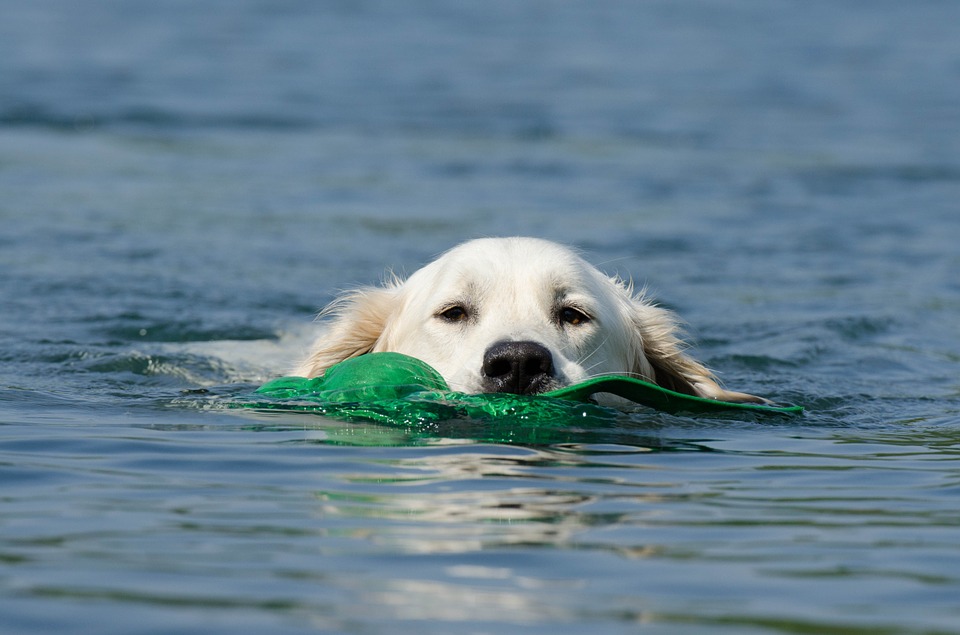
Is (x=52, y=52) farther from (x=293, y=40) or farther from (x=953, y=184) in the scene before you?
(x=953, y=184)

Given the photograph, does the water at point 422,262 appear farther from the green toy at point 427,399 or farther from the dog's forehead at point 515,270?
the dog's forehead at point 515,270

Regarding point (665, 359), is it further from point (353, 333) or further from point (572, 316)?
point (353, 333)

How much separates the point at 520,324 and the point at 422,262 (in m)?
5.98

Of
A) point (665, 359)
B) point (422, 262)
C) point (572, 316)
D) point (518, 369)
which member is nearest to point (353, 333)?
point (572, 316)

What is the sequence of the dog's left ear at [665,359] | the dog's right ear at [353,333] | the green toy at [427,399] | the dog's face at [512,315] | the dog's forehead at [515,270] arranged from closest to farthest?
the green toy at [427,399] → the dog's face at [512,315] → the dog's forehead at [515,270] → the dog's left ear at [665,359] → the dog's right ear at [353,333]

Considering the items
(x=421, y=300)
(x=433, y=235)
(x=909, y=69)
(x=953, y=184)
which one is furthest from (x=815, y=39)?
(x=421, y=300)

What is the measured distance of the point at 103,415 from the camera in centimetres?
625

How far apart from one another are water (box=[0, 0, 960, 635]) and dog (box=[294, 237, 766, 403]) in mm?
318

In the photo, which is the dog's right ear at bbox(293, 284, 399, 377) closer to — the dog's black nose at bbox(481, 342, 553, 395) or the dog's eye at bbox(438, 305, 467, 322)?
the dog's eye at bbox(438, 305, 467, 322)

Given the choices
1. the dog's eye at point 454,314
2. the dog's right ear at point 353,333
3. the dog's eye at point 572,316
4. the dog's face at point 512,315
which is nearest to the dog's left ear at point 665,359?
the dog's face at point 512,315

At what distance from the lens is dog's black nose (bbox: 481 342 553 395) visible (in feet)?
18.3

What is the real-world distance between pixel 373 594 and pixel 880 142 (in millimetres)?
17143

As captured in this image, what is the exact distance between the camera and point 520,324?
5973 mm

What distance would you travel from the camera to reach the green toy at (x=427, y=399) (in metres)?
5.58
